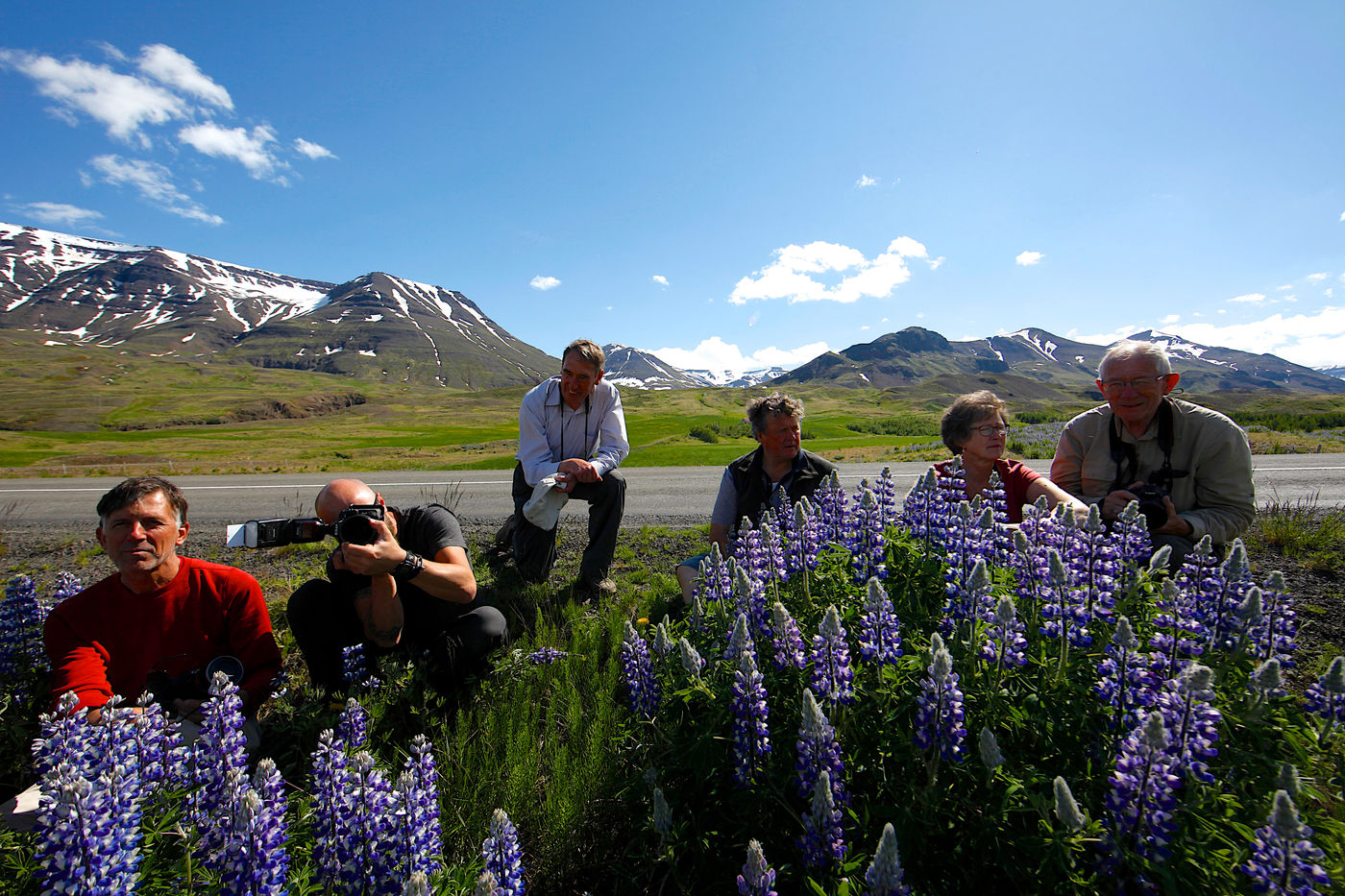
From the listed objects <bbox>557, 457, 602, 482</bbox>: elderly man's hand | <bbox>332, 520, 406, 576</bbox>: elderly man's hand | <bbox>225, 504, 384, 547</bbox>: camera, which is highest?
<bbox>557, 457, 602, 482</bbox>: elderly man's hand

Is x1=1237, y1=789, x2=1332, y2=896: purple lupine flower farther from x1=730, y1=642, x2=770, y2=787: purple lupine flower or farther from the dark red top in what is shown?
the dark red top

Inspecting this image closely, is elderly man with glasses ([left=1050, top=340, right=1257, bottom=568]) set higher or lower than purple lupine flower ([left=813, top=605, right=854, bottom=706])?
higher

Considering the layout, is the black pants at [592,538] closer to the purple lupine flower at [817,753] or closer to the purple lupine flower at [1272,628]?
the purple lupine flower at [817,753]

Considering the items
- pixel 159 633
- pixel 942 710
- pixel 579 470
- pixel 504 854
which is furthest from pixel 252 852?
pixel 579 470

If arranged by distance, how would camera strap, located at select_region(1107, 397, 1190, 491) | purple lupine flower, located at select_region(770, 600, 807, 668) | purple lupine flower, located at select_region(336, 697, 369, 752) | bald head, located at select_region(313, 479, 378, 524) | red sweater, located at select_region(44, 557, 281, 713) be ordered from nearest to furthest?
purple lupine flower, located at select_region(770, 600, 807, 668)
purple lupine flower, located at select_region(336, 697, 369, 752)
red sweater, located at select_region(44, 557, 281, 713)
bald head, located at select_region(313, 479, 378, 524)
camera strap, located at select_region(1107, 397, 1190, 491)

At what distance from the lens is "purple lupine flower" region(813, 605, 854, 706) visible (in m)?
2.30

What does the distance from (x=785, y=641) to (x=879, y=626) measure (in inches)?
16.3

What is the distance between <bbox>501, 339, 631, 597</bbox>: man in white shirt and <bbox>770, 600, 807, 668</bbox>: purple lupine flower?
3.81 metres

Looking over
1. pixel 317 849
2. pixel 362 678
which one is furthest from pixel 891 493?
pixel 362 678

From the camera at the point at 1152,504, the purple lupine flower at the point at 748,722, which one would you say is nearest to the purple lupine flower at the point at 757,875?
the purple lupine flower at the point at 748,722

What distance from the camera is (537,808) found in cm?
304

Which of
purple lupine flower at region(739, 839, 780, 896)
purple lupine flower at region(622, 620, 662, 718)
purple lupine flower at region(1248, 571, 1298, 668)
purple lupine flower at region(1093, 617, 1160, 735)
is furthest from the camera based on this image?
purple lupine flower at region(622, 620, 662, 718)

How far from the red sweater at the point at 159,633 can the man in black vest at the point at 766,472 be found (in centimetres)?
339

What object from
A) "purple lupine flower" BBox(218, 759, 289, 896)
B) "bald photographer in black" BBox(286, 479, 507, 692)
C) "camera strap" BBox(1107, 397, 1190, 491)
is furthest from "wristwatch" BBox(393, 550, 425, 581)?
"camera strap" BBox(1107, 397, 1190, 491)
